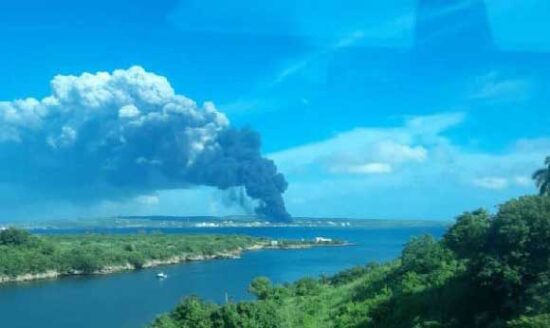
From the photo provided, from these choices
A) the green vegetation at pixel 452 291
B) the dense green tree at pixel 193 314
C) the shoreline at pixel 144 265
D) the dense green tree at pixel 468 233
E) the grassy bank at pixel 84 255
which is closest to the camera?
the green vegetation at pixel 452 291

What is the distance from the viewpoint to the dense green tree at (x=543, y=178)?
3173 cm

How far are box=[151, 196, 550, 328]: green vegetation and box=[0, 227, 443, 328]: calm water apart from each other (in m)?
19.9

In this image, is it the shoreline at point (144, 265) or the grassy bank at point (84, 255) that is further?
the grassy bank at point (84, 255)

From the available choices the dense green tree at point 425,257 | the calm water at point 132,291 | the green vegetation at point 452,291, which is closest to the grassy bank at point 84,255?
the calm water at point 132,291

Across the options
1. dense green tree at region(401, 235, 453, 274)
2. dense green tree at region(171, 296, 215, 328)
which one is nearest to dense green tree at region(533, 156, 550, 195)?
dense green tree at region(401, 235, 453, 274)

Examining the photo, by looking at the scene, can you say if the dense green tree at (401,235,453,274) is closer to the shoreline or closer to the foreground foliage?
the shoreline

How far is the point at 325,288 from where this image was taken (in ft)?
121

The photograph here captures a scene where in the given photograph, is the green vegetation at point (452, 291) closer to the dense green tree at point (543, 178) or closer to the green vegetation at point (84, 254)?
the dense green tree at point (543, 178)

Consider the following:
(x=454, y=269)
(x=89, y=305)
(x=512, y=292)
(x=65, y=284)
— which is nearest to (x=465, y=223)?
(x=454, y=269)

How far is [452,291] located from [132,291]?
4344cm

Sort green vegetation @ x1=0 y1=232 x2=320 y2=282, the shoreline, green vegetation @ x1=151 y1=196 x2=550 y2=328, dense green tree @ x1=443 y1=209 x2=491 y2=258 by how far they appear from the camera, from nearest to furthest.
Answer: green vegetation @ x1=151 y1=196 x2=550 y2=328 → dense green tree @ x1=443 y1=209 x2=491 y2=258 → the shoreline → green vegetation @ x1=0 y1=232 x2=320 y2=282

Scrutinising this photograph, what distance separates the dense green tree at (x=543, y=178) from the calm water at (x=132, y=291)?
25.1 m

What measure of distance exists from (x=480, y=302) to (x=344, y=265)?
59.6m

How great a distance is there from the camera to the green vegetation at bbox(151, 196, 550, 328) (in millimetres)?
17781
